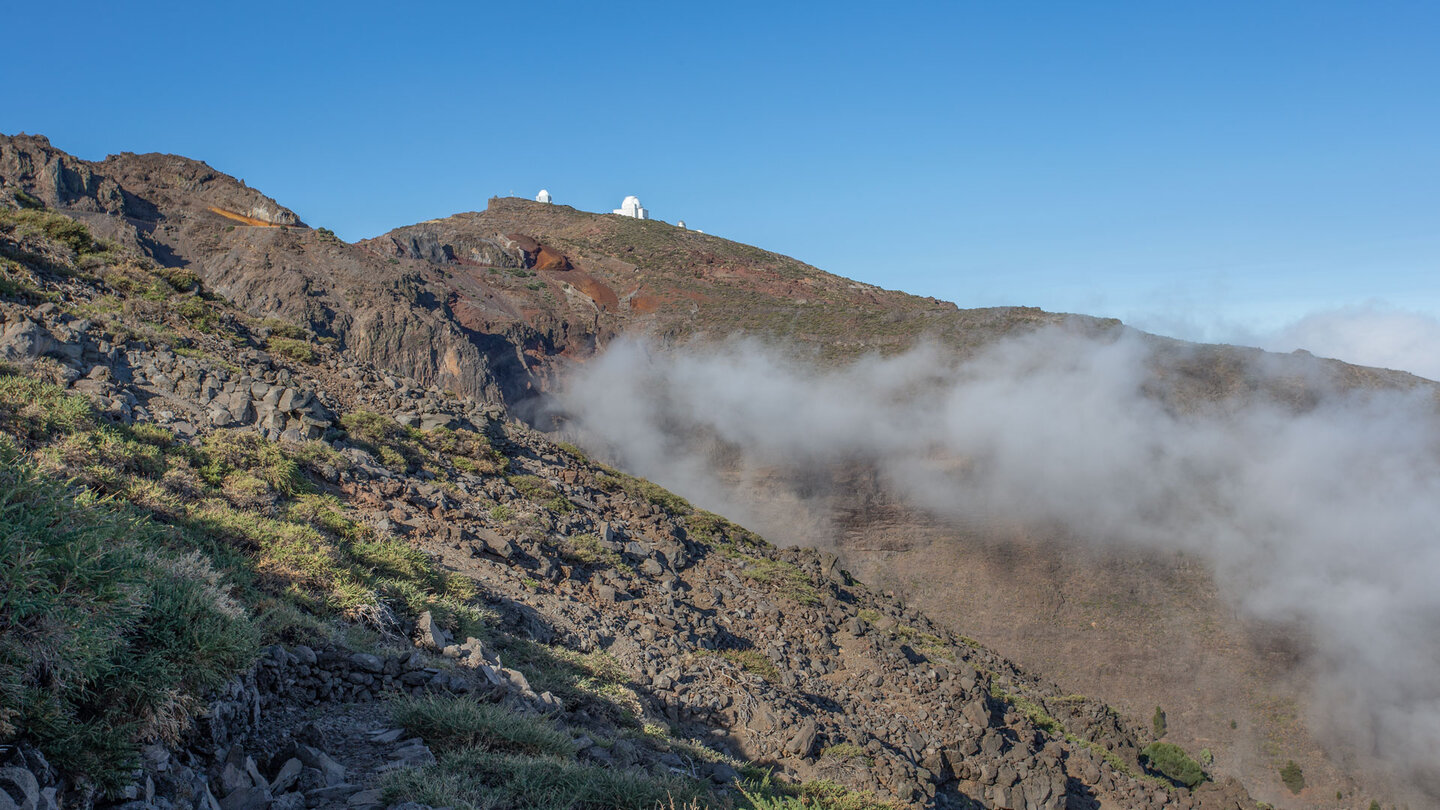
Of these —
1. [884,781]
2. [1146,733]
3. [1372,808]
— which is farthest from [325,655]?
[1372,808]

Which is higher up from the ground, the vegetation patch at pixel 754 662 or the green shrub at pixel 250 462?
the green shrub at pixel 250 462

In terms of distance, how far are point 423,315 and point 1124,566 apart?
28.9m

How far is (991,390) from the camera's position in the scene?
32.9 metres

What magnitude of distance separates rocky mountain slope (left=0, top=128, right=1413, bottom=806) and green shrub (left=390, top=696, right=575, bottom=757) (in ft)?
14.5

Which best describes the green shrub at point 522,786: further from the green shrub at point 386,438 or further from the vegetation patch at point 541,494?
the vegetation patch at point 541,494

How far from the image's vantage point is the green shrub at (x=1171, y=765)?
1772cm

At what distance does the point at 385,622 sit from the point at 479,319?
3167 centimetres

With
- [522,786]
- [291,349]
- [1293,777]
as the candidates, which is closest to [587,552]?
[291,349]

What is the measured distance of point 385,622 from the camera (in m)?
6.69

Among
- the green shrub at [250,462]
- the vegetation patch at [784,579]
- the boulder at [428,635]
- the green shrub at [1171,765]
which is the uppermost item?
the green shrub at [250,462]

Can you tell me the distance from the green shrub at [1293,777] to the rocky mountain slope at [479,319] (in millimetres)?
2634

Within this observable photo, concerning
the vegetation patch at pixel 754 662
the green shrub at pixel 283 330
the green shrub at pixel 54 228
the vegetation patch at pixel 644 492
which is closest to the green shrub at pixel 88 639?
the vegetation patch at pixel 754 662

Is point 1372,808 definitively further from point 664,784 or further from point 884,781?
point 664,784

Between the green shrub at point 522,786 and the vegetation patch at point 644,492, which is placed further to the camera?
the vegetation patch at point 644,492
